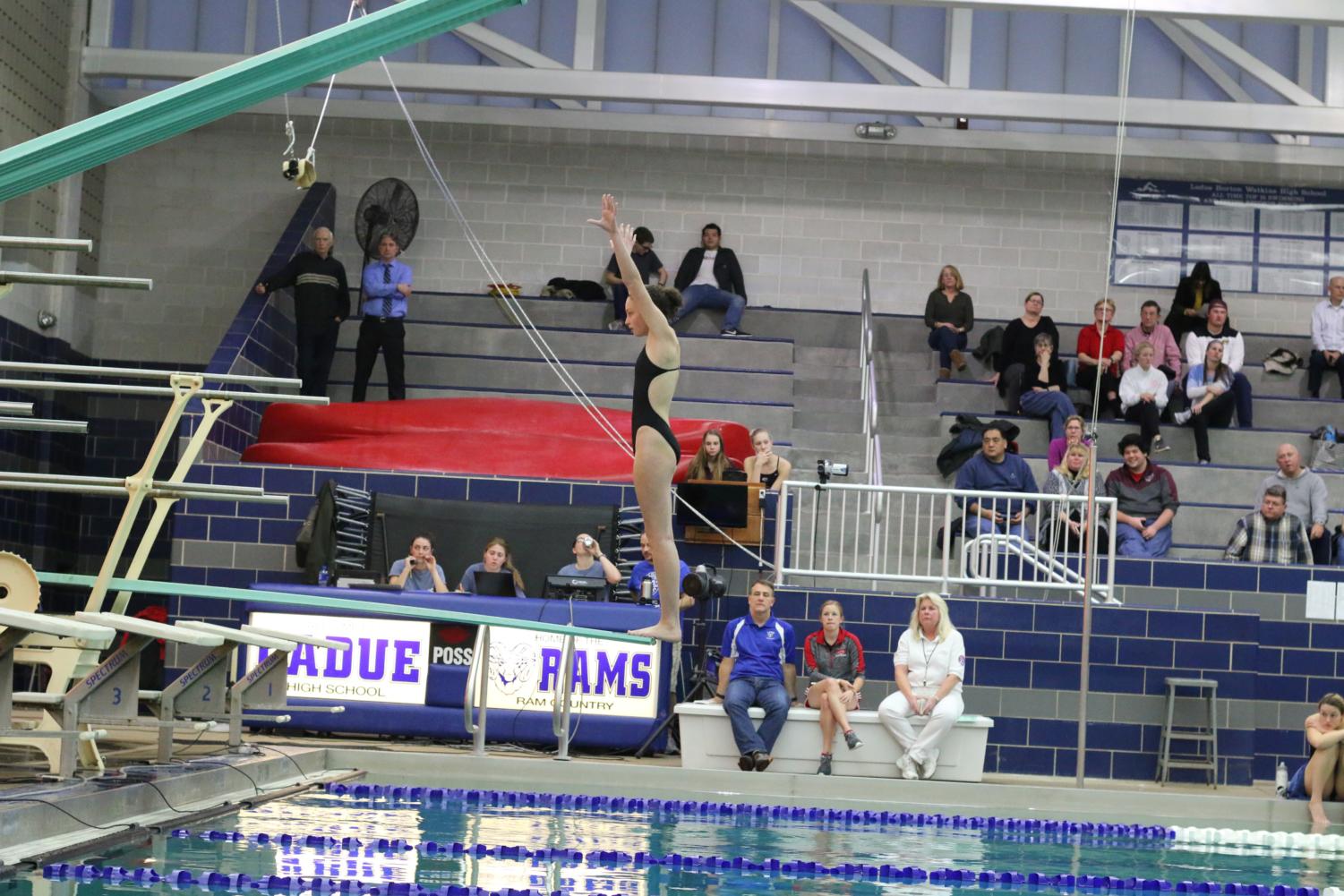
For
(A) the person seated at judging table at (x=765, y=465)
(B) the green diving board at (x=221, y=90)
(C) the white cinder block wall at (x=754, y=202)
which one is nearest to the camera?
(B) the green diving board at (x=221, y=90)

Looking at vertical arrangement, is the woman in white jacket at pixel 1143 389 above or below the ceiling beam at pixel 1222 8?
below

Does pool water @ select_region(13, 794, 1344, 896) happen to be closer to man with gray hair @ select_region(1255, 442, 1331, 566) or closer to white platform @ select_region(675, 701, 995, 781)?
white platform @ select_region(675, 701, 995, 781)

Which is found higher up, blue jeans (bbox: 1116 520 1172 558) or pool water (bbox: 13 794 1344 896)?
blue jeans (bbox: 1116 520 1172 558)

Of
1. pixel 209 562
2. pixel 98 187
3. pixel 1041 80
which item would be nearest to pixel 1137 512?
pixel 1041 80

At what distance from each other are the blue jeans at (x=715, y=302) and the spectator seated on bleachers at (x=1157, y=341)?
11.7ft

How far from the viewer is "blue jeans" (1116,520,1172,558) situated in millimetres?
12180

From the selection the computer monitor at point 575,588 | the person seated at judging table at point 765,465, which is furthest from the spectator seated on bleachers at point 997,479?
the computer monitor at point 575,588

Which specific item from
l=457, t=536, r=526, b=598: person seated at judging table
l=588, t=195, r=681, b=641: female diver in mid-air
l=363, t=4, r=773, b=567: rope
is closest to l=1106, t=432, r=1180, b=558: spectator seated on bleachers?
l=363, t=4, r=773, b=567: rope

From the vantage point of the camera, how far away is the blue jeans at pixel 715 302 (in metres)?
15.6

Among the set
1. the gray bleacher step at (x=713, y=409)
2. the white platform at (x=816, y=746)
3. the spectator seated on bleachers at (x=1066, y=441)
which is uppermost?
the gray bleacher step at (x=713, y=409)

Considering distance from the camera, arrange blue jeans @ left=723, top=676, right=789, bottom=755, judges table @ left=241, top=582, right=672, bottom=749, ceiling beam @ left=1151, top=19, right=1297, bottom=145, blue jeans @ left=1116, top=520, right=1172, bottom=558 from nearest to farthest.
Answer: blue jeans @ left=723, top=676, right=789, bottom=755 < judges table @ left=241, top=582, right=672, bottom=749 < blue jeans @ left=1116, top=520, right=1172, bottom=558 < ceiling beam @ left=1151, top=19, right=1297, bottom=145

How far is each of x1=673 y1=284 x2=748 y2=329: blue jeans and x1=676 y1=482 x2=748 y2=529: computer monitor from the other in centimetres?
438

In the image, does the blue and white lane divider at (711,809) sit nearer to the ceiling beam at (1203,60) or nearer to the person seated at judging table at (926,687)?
the person seated at judging table at (926,687)

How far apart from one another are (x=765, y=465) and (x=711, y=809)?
3.63m
